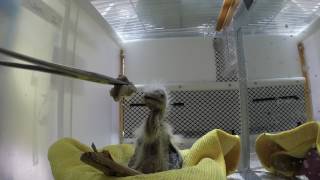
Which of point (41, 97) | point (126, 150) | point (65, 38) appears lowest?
point (126, 150)

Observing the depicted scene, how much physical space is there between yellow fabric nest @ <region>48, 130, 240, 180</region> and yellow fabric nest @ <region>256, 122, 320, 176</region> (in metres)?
0.06

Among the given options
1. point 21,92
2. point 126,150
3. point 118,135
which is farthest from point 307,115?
point 21,92

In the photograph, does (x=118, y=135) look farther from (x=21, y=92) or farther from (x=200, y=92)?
(x=21, y=92)

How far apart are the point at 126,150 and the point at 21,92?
1.03 feet

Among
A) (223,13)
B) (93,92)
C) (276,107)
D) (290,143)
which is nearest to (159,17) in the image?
(223,13)

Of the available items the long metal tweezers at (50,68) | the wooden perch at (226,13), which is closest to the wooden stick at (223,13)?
the wooden perch at (226,13)

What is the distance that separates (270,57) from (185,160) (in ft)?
1.65

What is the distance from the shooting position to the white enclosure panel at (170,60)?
3.80 feet

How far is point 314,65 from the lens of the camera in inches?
32.9

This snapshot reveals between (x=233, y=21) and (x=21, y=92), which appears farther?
(x=233, y=21)

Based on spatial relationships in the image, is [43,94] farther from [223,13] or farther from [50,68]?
[223,13]

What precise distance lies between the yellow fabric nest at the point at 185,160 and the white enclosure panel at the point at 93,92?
13 cm

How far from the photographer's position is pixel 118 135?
1080 mm

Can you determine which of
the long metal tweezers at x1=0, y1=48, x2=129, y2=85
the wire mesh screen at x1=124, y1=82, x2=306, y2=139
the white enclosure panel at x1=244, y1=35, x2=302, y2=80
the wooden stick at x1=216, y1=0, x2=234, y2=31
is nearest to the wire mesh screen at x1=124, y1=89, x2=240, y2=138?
the wire mesh screen at x1=124, y1=82, x2=306, y2=139
